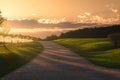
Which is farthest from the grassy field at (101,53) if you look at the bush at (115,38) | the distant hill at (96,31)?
the distant hill at (96,31)

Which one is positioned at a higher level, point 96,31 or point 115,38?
point 96,31

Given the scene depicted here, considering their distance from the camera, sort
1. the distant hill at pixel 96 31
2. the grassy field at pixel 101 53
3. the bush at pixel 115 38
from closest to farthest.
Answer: the grassy field at pixel 101 53, the bush at pixel 115 38, the distant hill at pixel 96 31

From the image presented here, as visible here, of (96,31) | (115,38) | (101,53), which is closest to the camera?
(101,53)

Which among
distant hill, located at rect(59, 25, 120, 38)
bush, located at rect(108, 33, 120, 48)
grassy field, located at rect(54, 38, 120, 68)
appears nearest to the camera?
grassy field, located at rect(54, 38, 120, 68)

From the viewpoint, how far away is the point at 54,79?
886 inches

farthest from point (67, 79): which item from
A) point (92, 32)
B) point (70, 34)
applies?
point (70, 34)

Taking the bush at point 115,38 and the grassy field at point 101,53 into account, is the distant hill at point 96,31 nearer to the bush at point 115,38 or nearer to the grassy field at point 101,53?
the grassy field at point 101,53

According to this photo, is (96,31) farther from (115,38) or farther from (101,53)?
(101,53)

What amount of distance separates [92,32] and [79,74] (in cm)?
9615

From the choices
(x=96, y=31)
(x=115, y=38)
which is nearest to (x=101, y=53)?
(x=115, y=38)

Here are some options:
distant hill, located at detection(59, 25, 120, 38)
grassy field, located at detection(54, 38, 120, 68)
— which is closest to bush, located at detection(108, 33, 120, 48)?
grassy field, located at detection(54, 38, 120, 68)

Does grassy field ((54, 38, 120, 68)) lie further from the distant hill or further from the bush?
the distant hill

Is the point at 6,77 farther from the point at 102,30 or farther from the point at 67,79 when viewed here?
the point at 102,30

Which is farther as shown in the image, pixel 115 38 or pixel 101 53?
pixel 115 38
